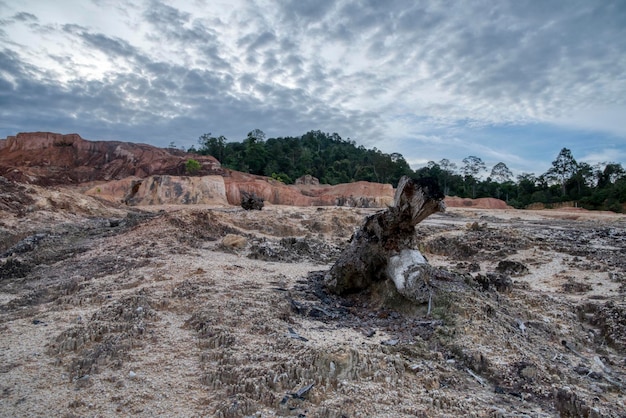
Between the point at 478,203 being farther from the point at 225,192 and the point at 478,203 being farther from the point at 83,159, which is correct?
the point at 83,159

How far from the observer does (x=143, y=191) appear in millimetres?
27609

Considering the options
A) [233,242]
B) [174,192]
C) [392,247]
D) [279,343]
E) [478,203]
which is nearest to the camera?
[279,343]

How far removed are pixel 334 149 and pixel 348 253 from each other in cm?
5971

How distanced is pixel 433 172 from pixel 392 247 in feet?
162

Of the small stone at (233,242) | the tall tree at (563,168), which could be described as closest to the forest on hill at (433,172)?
the tall tree at (563,168)

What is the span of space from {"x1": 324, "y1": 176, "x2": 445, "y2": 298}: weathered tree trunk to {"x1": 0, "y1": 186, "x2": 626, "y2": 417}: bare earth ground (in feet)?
1.16

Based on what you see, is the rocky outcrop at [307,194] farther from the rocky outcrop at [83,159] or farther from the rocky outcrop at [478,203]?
the rocky outcrop at [478,203]

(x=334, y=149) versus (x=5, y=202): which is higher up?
(x=334, y=149)

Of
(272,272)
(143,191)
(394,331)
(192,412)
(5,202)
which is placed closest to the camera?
(192,412)

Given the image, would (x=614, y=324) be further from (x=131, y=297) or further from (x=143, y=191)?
A: (x=143, y=191)

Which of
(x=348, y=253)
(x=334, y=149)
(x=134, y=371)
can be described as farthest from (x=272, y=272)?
(x=334, y=149)

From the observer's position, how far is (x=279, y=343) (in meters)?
4.07

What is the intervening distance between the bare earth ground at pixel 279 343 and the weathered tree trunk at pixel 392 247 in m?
0.35

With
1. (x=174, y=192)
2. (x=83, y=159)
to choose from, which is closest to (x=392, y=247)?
(x=174, y=192)
